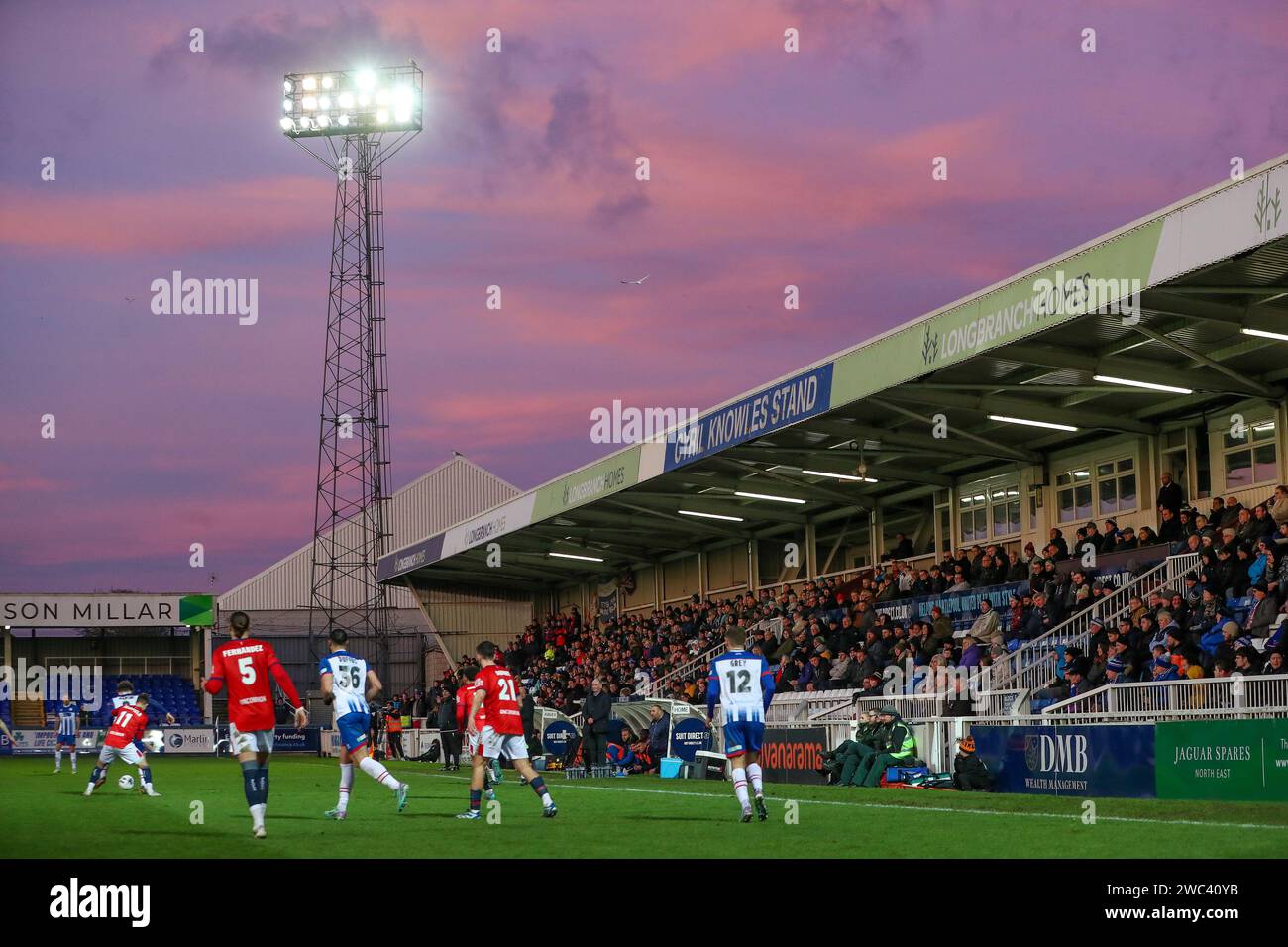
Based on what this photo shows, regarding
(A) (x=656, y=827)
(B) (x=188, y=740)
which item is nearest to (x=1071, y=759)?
(A) (x=656, y=827)

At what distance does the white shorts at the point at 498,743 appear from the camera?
17.0 m

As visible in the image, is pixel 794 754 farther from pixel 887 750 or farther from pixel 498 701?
pixel 498 701

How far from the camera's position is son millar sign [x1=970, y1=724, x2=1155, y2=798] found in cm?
1916

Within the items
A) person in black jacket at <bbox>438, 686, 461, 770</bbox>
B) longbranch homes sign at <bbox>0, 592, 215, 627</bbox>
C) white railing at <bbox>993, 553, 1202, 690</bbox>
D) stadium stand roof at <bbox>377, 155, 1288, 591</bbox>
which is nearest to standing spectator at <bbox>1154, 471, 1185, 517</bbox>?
white railing at <bbox>993, 553, 1202, 690</bbox>

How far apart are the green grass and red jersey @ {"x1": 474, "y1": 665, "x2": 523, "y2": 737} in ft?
3.35

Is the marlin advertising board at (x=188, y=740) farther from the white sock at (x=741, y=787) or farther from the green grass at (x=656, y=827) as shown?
the white sock at (x=741, y=787)

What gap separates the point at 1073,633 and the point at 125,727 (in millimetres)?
15443

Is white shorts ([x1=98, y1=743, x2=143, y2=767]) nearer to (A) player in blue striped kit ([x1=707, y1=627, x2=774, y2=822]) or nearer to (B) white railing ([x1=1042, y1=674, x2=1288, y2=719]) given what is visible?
(A) player in blue striped kit ([x1=707, y1=627, x2=774, y2=822])

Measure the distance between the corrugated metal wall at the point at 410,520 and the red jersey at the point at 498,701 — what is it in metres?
51.2

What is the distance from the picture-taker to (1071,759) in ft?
66.4

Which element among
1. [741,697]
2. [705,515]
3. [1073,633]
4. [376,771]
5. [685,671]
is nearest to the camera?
[741,697]

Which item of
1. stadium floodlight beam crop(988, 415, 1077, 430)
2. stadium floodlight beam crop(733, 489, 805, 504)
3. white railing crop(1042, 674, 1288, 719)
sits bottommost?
white railing crop(1042, 674, 1288, 719)

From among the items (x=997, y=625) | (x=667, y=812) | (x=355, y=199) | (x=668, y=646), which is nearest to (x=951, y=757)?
(x=997, y=625)

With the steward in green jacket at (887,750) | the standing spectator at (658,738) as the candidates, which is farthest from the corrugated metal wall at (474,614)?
the steward in green jacket at (887,750)
